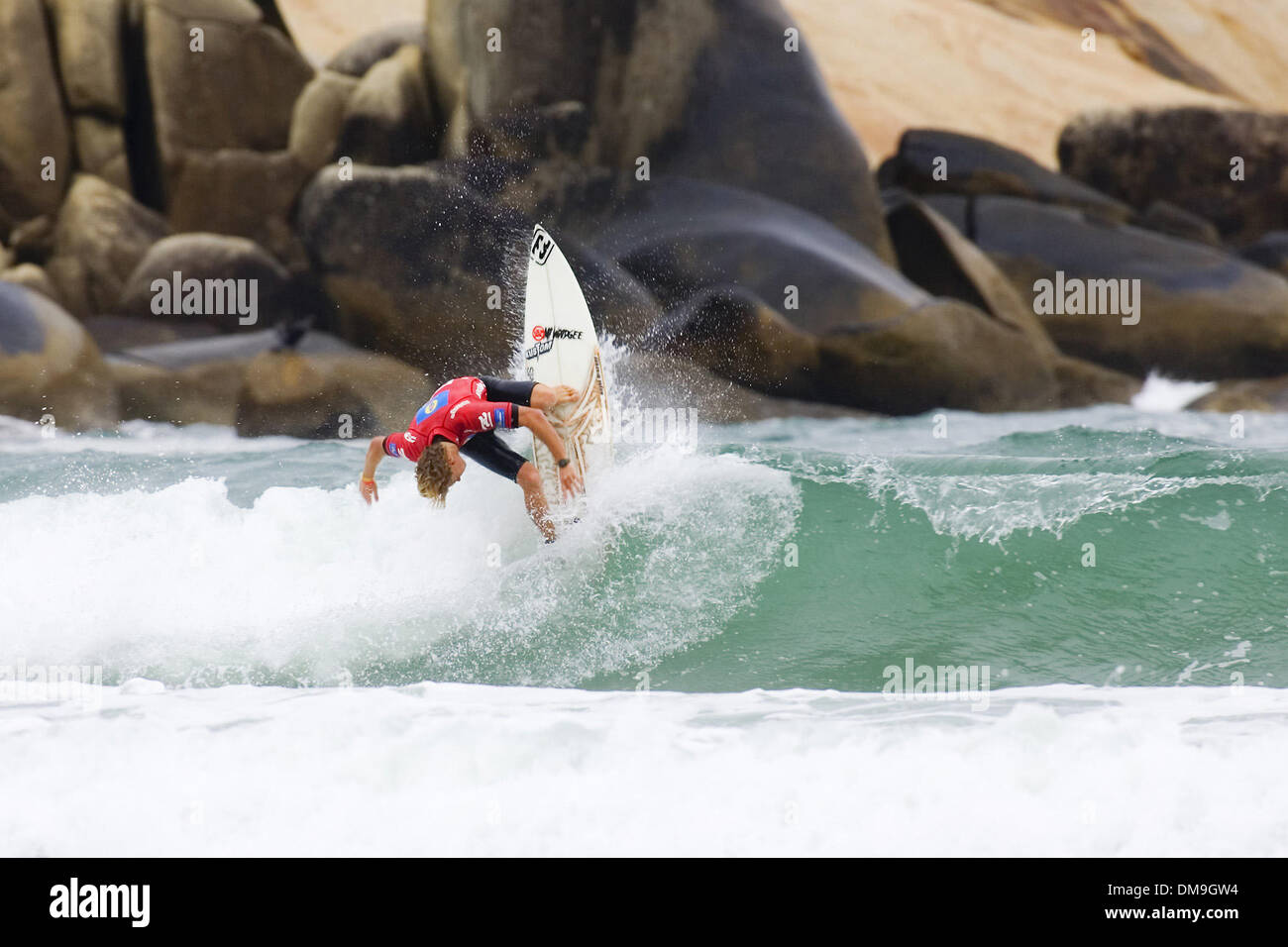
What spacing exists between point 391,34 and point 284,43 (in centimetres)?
164

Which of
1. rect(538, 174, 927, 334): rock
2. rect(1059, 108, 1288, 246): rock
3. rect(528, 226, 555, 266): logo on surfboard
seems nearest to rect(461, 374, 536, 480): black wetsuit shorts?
rect(528, 226, 555, 266): logo on surfboard

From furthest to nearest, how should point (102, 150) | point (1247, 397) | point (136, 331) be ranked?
point (102, 150), point (136, 331), point (1247, 397)

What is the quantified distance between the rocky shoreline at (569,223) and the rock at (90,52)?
4 centimetres

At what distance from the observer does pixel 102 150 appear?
15828 millimetres

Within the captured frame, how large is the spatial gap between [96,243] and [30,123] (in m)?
2.06

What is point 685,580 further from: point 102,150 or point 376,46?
point 102,150

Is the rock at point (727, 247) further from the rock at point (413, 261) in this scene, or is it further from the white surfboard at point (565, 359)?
the white surfboard at point (565, 359)

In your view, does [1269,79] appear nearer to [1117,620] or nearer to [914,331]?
[914,331]

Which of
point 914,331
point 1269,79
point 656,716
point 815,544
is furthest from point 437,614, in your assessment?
point 1269,79

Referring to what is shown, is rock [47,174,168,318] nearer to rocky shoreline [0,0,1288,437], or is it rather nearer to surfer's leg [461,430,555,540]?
rocky shoreline [0,0,1288,437]

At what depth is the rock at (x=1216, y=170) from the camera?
16.5m

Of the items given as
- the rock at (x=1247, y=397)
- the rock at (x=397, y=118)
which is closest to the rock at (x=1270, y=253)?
the rock at (x=1247, y=397)

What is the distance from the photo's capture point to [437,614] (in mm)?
5371

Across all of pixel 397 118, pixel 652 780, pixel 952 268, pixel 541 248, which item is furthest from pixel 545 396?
pixel 397 118
